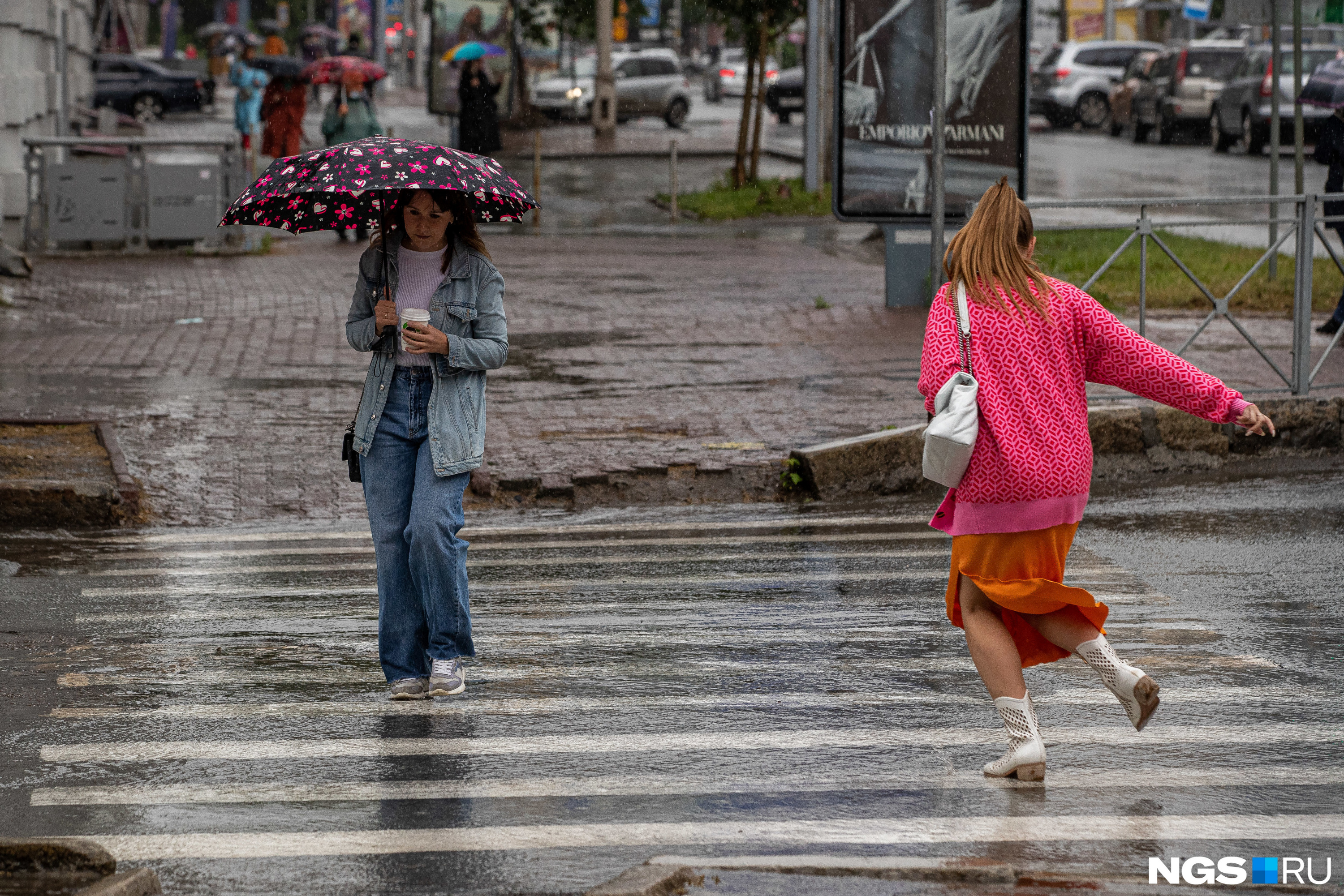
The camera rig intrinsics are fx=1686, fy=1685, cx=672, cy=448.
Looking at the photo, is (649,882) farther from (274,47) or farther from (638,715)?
(274,47)

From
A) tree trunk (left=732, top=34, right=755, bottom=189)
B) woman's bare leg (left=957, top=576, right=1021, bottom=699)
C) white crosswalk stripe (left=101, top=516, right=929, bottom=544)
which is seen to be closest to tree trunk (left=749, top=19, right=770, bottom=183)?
tree trunk (left=732, top=34, right=755, bottom=189)

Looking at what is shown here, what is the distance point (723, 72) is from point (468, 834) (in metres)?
57.1

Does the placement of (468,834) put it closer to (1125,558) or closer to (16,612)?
(16,612)

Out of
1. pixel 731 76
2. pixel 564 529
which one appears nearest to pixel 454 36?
pixel 731 76

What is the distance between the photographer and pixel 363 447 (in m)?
5.37

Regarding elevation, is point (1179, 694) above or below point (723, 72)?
below

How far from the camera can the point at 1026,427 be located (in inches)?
181

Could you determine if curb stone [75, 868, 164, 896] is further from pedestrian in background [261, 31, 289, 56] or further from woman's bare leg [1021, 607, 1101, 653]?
pedestrian in background [261, 31, 289, 56]

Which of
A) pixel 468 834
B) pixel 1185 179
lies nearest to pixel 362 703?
pixel 468 834

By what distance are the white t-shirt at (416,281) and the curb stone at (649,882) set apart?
210 centimetres

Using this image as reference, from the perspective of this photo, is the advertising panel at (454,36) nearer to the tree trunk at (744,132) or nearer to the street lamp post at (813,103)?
the tree trunk at (744,132)

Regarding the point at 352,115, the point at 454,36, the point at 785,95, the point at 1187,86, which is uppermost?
the point at 454,36

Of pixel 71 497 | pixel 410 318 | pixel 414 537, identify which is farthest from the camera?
pixel 71 497

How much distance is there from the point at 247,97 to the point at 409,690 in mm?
27894
